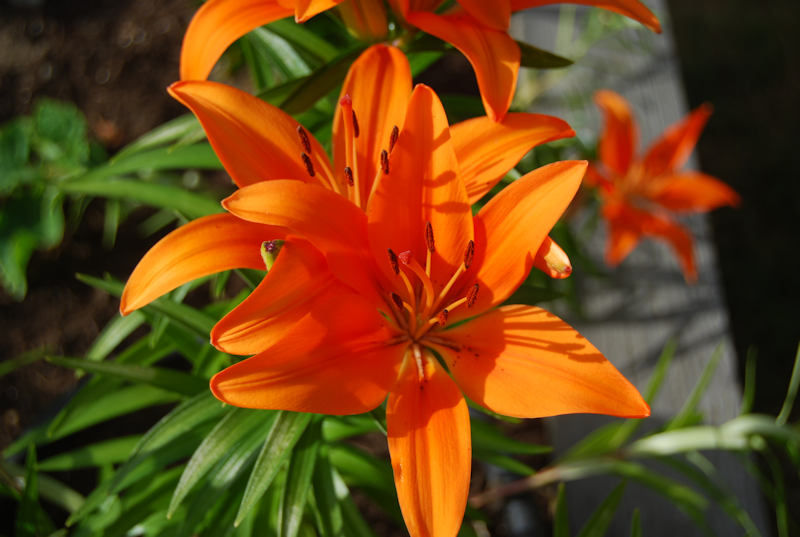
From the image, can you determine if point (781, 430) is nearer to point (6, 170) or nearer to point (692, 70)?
point (6, 170)

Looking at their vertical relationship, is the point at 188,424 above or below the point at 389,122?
below

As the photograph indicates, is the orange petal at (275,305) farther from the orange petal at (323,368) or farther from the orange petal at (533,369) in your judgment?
the orange petal at (533,369)

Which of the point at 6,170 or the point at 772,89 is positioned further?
the point at 772,89

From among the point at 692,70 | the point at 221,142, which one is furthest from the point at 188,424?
the point at 692,70

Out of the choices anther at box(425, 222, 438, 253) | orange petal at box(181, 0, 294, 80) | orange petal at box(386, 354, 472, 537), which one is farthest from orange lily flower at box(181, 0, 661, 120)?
orange petal at box(386, 354, 472, 537)

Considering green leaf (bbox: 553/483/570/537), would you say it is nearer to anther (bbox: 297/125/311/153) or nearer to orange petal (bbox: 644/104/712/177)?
anther (bbox: 297/125/311/153)

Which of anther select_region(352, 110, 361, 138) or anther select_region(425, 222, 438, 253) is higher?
anther select_region(352, 110, 361, 138)

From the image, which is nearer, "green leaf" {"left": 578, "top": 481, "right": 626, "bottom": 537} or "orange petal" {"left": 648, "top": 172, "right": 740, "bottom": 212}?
"green leaf" {"left": 578, "top": 481, "right": 626, "bottom": 537}
